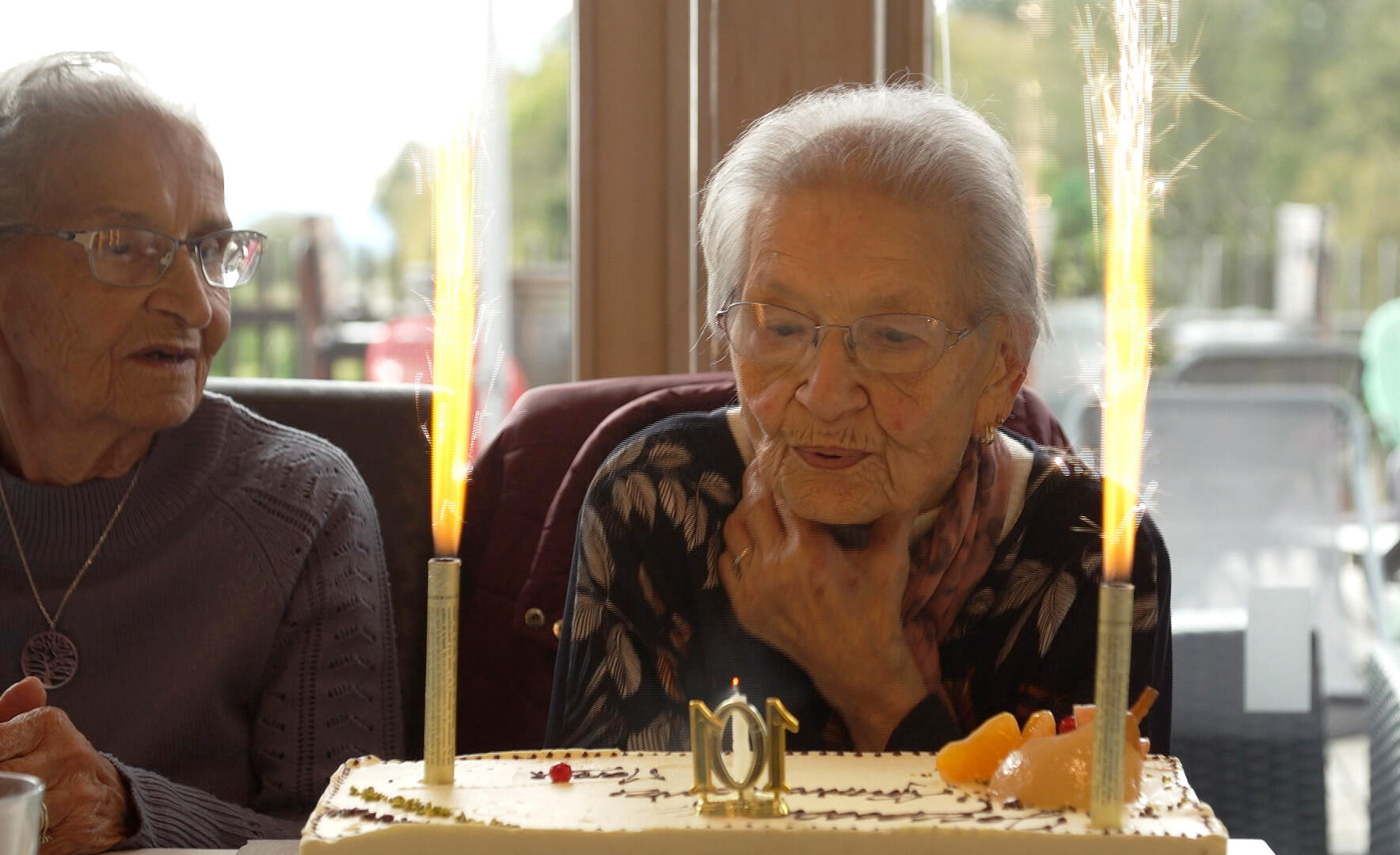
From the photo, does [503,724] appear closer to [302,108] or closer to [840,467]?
[840,467]

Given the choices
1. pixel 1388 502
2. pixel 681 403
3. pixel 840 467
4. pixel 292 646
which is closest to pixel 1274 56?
pixel 1388 502

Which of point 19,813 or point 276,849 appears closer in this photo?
point 19,813

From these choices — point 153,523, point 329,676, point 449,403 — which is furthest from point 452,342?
point 153,523

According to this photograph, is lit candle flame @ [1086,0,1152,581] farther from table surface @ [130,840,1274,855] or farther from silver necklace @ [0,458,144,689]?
silver necklace @ [0,458,144,689]

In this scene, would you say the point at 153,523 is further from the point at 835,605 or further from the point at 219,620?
the point at 835,605

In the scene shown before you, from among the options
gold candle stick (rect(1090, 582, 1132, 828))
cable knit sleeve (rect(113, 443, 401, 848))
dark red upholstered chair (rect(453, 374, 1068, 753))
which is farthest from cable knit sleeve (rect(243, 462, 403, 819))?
gold candle stick (rect(1090, 582, 1132, 828))

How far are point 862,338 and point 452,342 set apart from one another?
650 mm

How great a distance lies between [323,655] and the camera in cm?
171

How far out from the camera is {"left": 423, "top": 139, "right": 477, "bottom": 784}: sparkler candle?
878 millimetres

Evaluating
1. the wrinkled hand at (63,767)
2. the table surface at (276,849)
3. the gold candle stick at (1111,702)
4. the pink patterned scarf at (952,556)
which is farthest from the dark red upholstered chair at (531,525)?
the gold candle stick at (1111,702)

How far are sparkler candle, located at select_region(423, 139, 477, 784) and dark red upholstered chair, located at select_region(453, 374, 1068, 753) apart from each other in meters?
0.88

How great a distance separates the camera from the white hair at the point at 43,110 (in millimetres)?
1698

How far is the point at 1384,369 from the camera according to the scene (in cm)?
378

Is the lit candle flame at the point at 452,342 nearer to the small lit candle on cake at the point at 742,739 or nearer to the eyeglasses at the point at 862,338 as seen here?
the small lit candle on cake at the point at 742,739
